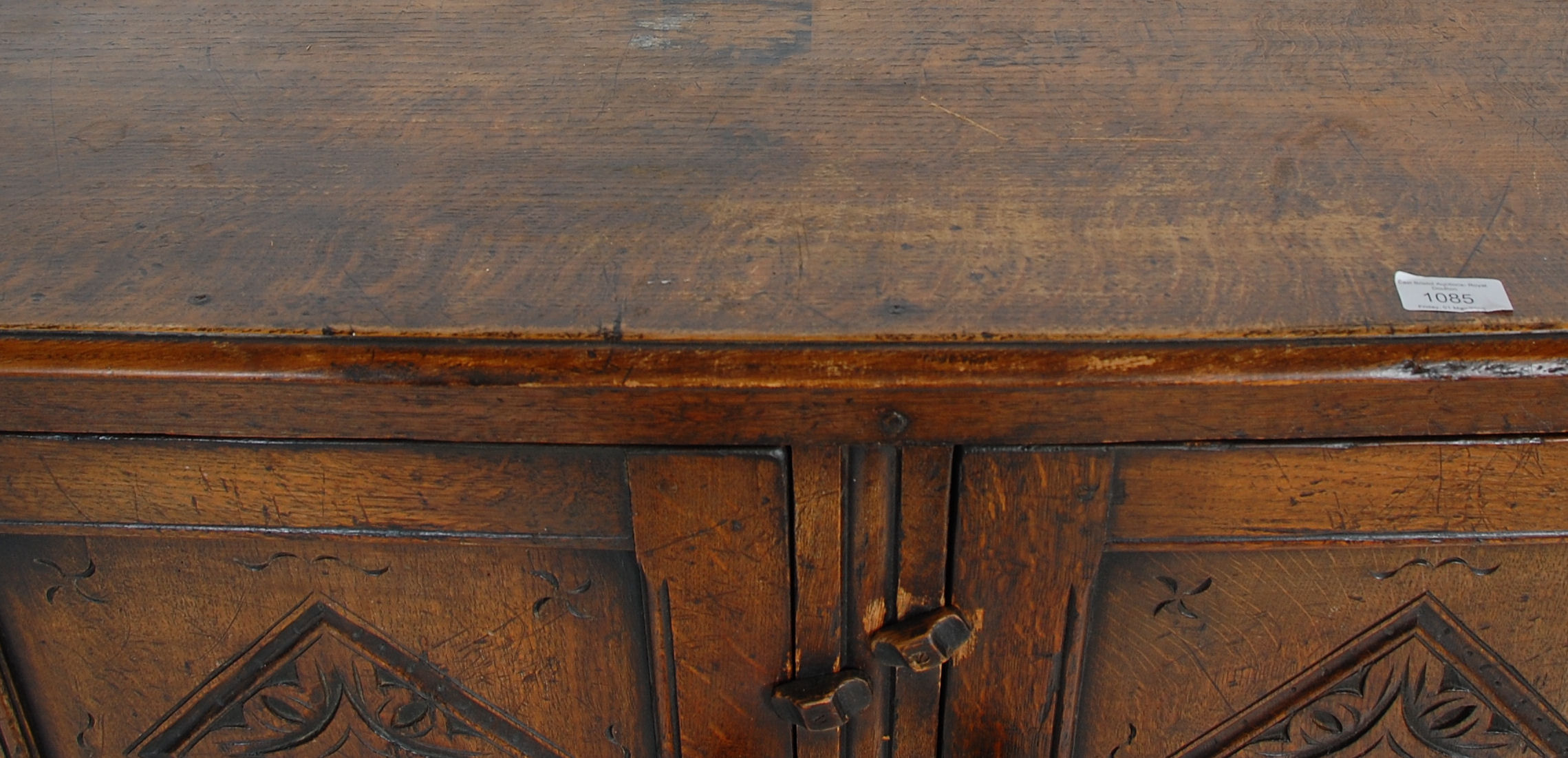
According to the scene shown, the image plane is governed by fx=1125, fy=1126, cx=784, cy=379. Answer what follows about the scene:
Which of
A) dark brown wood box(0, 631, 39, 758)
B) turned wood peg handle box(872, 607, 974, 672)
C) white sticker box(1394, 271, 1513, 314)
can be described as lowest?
dark brown wood box(0, 631, 39, 758)

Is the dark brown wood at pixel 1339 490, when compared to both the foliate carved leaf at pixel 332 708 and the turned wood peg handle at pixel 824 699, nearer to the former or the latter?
the turned wood peg handle at pixel 824 699

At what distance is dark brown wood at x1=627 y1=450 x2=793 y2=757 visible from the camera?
66cm

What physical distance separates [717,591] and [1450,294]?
46 cm

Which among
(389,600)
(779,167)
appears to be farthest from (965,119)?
(389,600)

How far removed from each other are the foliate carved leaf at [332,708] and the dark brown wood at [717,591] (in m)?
0.12

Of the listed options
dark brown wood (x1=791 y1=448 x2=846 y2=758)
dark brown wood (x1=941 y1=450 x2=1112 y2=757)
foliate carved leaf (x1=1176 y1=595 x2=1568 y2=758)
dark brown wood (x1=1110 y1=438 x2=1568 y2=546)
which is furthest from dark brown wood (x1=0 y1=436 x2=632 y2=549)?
foliate carved leaf (x1=1176 y1=595 x2=1568 y2=758)

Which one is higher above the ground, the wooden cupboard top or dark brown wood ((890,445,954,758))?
the wooden cupboard top

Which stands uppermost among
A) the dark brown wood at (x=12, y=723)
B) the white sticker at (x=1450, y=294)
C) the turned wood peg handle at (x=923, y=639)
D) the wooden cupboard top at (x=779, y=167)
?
the wooden cupboard top at (x=779, y=167)

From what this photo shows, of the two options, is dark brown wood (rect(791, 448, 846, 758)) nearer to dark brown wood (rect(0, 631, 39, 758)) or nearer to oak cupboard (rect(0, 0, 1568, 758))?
oak cupboard (rect(0, 0, 1568, 758))

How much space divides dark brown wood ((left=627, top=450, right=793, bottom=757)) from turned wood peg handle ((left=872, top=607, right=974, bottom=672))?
63mm

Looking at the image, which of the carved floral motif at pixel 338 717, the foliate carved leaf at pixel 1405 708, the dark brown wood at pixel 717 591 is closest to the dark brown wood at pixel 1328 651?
the foliate carved leaf at pixel 1405 708

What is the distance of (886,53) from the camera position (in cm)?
89

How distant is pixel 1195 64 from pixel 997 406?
398 millimetres

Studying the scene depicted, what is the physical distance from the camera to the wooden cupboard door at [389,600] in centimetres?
67
